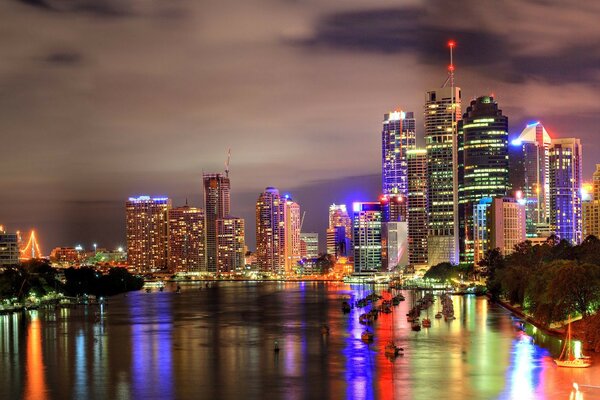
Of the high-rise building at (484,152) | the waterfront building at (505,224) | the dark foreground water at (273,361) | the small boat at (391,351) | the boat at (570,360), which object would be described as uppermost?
the high-rise building at (484,152)

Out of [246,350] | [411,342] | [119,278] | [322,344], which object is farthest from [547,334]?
[119,278]

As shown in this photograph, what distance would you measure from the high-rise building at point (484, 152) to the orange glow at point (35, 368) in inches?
5250

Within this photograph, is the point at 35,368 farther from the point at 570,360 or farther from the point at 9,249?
the point at 9,249

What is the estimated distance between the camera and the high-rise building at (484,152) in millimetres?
187875

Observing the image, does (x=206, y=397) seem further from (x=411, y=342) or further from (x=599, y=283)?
(x=599, y=283)

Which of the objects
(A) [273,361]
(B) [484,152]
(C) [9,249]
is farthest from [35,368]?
(B) [484,152]

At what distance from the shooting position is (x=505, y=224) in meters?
167

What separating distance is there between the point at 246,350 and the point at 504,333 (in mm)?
19908

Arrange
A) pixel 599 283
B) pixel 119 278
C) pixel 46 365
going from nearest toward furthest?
pixel 46 365
pixel 599 283
pixel 119 278

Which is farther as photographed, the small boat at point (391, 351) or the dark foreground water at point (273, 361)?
the small boat at point (391, 351)

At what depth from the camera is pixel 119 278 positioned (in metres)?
151

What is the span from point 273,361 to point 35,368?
13.8 metres

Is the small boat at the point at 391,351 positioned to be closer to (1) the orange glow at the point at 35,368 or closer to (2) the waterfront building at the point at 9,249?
(1) the orange glow at the point at 35,368

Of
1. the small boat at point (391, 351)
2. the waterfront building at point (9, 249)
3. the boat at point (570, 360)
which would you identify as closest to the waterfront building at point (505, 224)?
the waterfront building at point (9, 249)
